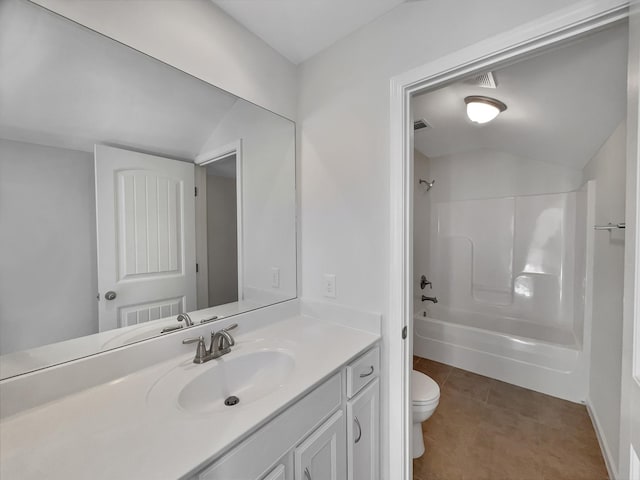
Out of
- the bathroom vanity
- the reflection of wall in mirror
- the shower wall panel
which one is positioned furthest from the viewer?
the shower wall panel

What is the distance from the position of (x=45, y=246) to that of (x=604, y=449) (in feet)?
9.90

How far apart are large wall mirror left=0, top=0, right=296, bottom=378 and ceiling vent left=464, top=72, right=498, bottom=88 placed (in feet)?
3.99

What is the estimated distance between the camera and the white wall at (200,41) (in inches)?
36.8

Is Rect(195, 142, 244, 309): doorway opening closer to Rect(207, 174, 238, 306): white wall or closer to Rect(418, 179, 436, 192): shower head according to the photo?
Rect(207, 174, 238, 306): white wall

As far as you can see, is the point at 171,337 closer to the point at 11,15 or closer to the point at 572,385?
the point at 11,15

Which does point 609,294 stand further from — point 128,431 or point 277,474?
point 128,431

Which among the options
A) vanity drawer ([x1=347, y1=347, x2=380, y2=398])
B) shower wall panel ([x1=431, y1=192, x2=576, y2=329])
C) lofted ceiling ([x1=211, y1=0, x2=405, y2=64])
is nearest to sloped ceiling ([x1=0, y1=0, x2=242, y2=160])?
lofted ceiling ([x1=211, y1=0, x2=405, y2=64])

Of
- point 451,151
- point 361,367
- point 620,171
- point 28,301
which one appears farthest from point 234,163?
point 451,151

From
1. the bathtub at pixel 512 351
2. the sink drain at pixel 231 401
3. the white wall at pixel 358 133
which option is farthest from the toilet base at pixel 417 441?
the bathtub at pixel 512 351

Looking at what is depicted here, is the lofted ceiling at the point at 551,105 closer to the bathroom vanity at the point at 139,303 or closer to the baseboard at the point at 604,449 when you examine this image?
the bathroom vanity at the point at 139,303

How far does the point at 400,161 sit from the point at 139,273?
1.22m

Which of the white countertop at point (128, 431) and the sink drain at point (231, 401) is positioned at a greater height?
the white countertop at point (128, 431)

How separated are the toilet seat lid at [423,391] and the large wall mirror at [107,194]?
1.07 m

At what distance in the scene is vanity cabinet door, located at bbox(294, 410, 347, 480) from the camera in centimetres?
88
